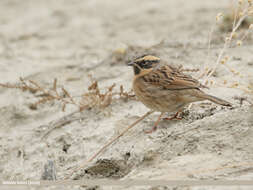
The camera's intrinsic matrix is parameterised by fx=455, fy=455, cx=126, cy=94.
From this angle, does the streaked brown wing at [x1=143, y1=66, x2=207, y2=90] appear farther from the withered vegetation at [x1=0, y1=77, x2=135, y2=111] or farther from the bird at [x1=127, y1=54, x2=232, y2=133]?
the withered vegetation at [x1=0, y1=77, x2=135, y2=111]

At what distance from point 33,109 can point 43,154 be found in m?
1.10

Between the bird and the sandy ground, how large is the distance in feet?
0.69

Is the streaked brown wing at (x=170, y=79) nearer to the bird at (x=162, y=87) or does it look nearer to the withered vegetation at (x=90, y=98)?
the bird at (x=162, y=87)

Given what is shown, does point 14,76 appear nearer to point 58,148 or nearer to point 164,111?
point 58,148

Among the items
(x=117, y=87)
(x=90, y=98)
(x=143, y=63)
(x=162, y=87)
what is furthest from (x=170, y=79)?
(x=117, y=87)

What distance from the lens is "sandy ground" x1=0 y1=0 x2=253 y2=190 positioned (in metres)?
Answer: 4.02

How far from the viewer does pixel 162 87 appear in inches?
199

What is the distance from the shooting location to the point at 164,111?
5.00 m

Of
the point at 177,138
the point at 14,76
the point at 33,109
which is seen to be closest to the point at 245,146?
the point at 177,138

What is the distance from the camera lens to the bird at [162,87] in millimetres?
4840

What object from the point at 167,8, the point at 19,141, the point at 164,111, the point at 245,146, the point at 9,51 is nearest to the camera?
the point at 245,146

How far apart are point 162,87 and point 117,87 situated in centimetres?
130

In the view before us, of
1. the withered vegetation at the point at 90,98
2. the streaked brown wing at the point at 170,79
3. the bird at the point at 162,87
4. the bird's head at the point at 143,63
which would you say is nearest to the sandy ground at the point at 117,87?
the withered vegetation at the point at 90,98

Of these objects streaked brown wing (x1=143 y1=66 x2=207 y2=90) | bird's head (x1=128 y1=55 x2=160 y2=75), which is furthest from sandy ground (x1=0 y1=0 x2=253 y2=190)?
bird's head (x1=128 y1=55 x2=160 y2=75)
